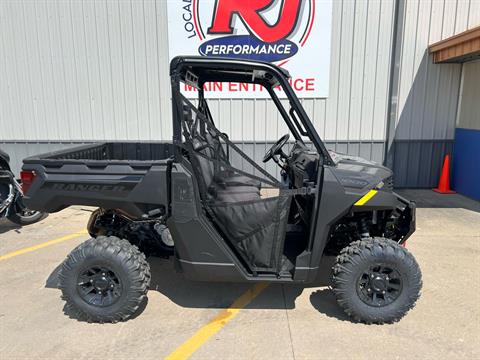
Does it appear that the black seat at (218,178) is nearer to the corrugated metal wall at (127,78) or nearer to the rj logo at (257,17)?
the corrugated metal wall at (127,78)

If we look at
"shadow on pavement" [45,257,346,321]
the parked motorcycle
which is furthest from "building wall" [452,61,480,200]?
the parked motorcycle

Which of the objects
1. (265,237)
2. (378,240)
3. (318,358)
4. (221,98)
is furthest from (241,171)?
(221,98)

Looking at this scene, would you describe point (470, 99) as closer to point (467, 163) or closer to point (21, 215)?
point (467, 163)

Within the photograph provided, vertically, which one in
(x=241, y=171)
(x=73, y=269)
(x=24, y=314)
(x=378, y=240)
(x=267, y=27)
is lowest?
(x=24, y=314)

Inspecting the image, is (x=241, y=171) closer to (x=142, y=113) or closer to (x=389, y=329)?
(x=389, y=329)

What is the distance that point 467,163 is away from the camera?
272 inches

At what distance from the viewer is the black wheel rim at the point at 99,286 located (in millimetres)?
2791

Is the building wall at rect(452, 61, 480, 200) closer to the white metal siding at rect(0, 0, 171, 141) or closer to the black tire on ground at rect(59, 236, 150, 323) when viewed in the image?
the white metal siding at rect(0, 0, 171, 141)

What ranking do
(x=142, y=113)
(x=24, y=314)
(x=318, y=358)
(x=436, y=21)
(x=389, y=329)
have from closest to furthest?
(x=318, y=358)
(x=389, y=329)
(x=24, y=314)
(x=436, y=21)
(x=142, y=113)

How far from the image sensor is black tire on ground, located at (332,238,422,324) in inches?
107

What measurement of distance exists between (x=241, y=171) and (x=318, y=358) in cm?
144

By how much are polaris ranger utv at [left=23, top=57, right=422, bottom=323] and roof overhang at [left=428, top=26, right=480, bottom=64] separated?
179 inches

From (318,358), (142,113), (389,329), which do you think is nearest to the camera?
(318,358)

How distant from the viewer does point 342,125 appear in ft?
24.0
